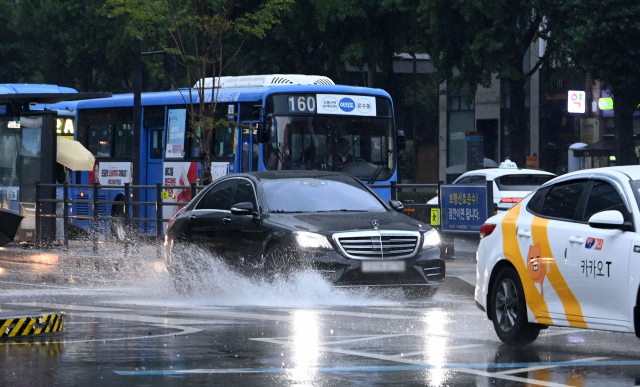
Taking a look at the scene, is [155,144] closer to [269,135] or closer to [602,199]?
[269,135]

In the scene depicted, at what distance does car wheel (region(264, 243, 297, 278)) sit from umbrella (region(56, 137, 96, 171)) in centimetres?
1474

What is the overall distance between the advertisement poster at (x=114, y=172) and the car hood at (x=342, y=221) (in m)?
14.1

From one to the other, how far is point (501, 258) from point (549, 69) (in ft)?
97.3

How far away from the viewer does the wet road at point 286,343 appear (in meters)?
7.68

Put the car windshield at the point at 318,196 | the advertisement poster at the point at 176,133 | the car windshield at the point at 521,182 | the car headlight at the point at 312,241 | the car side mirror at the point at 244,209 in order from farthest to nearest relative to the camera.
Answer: the advertisement poster at the point at 176,133 → the car windshield at the point at 521,182 → the car windshield at the point at 318,196 → the car side mirror at the point at 244,209 → the car headlight at the point at 312,241

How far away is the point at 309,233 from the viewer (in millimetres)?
13078

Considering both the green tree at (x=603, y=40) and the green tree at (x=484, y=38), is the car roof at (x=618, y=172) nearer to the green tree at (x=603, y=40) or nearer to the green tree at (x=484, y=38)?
the green tree at (x=603, y=40)

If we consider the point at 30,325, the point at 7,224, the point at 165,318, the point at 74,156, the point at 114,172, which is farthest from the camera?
the point at 114,172

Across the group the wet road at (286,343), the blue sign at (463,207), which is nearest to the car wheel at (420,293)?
the wet road at (286,343)

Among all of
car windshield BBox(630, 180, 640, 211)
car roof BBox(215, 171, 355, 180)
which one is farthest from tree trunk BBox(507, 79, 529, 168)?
car windshield BBox(630, 180, 640, 211)

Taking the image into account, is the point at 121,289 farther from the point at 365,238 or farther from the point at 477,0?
the point at 477,0

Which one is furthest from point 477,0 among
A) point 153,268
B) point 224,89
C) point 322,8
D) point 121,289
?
point 121,289

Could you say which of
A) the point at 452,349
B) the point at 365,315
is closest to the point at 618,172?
the point at 452,349

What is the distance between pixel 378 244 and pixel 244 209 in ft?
5.80
